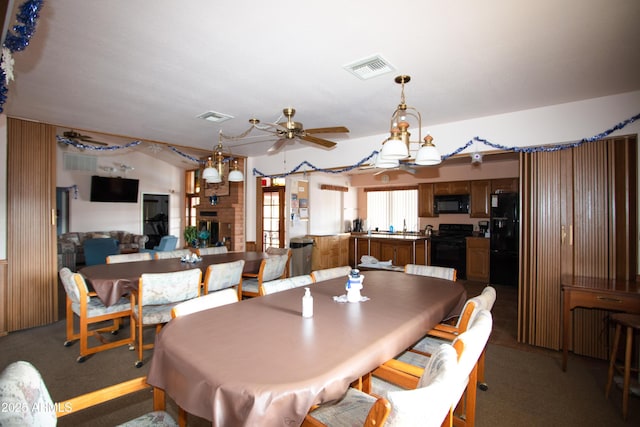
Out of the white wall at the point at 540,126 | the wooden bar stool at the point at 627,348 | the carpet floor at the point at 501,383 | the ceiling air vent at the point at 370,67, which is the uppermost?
the ceiling air vent at the point at 370,67

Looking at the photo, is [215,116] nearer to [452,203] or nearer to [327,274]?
[327,274]

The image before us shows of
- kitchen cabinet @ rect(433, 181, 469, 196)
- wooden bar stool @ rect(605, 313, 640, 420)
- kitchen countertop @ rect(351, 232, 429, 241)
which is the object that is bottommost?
wooden bar stool @ rect(605, 313, 640, 420)

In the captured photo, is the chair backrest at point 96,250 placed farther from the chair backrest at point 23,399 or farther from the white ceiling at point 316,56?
the chair backrest at point 23,399

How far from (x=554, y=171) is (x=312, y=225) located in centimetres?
453

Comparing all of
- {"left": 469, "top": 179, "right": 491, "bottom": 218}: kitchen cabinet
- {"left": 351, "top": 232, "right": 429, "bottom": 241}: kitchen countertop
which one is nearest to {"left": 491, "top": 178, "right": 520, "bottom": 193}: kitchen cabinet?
{"left": 469, "top": 179, "right": 491, "bottom": 218}: kitchen cabinet

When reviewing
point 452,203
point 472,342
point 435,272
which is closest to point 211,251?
point 435,272

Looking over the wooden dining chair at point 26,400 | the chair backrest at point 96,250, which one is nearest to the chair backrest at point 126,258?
the chair backrest at point 96,250

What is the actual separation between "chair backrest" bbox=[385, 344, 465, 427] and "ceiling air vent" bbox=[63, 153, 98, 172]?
9371 millimetres

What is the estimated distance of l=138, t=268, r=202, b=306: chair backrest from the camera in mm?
2720

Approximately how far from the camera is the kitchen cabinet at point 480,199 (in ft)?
21.7

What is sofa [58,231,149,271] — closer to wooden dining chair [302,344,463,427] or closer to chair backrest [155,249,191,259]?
chair backrest [155,249,191,259]

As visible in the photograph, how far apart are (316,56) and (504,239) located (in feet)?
17.3

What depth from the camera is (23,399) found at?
102cm

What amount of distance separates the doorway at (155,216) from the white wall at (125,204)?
4.4 inches
